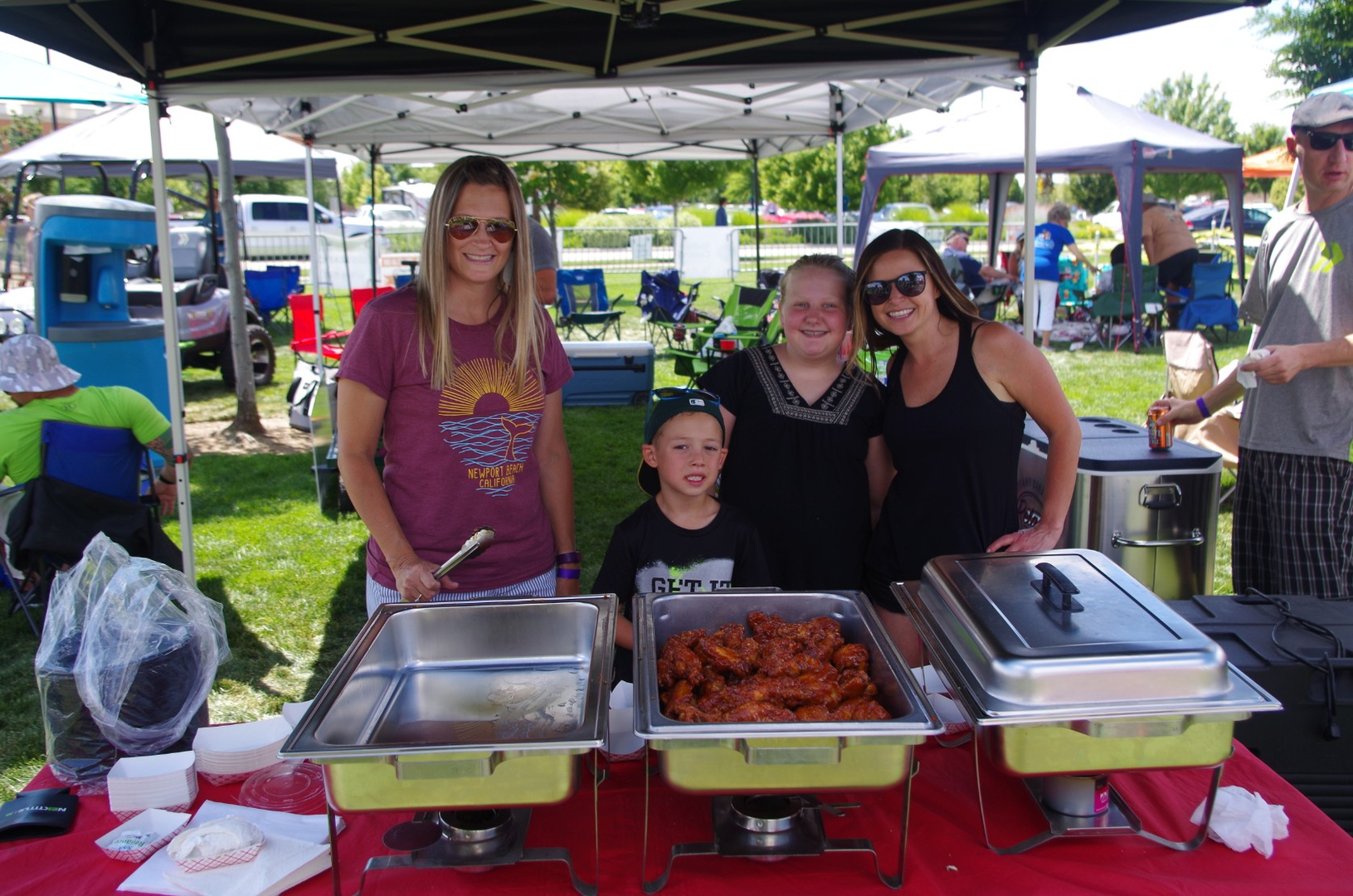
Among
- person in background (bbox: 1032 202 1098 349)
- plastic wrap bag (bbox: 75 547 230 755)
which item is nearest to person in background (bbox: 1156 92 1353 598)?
plastic wrap bag (bbox: 75 547 230 755)

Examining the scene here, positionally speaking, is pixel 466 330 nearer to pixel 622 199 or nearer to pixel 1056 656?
pixel 1056 656

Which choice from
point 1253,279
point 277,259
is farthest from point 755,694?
point 277,259

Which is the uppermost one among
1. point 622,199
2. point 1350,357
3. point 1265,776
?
point 622,199

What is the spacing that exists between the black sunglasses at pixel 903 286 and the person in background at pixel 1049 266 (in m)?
8.84

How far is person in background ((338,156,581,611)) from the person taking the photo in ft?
6.29

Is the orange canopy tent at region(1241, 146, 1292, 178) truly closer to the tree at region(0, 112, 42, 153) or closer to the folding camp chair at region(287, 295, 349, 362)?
the folding camp chair at region(287, 295, 349, 362)

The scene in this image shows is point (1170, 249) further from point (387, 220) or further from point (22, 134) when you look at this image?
point (22, 134)

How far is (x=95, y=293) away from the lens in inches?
228

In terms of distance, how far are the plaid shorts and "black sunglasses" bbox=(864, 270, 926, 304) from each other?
1.46 m

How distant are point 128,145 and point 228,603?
23.7 feet

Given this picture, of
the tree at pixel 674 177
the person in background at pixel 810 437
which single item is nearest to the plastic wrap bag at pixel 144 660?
the person in background at pixel 810 437

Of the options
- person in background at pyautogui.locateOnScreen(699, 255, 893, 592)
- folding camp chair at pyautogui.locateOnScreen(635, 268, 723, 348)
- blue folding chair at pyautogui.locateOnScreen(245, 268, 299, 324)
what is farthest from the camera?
blue folding chair at pyautogui.locateOnScreen(245, 268, 299, 324)

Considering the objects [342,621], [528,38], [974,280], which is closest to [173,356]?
[342,621]

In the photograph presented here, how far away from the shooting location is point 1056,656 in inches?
49.3
